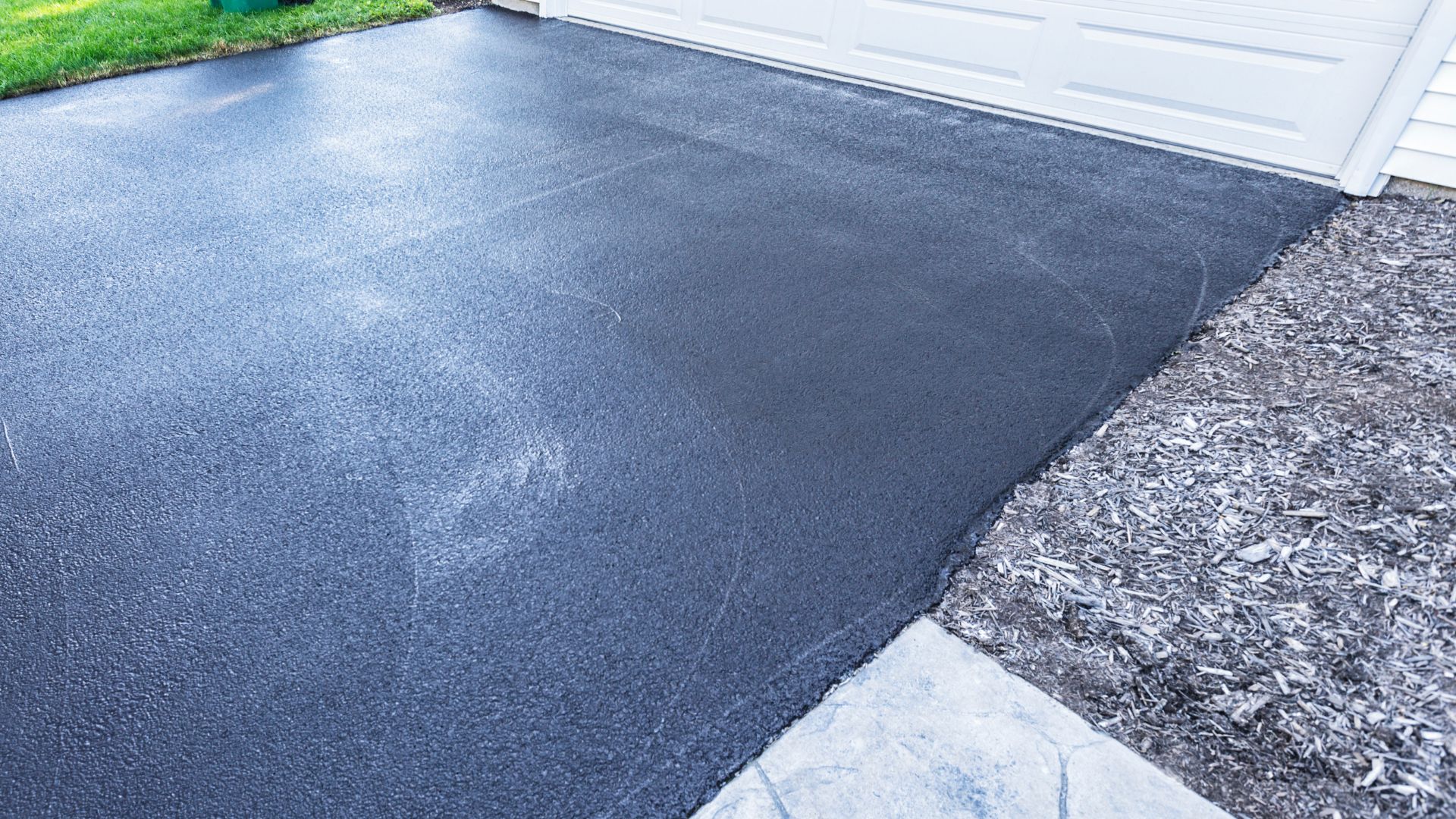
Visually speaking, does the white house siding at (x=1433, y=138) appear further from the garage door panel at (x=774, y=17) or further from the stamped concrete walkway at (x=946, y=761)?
the stamped concrete walkway at (x=946, y=761)

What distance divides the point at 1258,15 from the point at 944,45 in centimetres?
164

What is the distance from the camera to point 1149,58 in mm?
4203

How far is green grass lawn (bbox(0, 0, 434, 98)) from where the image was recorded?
5156mm

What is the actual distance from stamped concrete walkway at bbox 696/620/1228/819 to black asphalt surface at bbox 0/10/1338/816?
72 millimetres

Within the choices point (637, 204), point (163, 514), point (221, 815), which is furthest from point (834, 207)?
point (221, 815)

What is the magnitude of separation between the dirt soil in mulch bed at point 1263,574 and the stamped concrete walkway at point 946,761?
7 cm

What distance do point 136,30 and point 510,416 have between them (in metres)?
5.74

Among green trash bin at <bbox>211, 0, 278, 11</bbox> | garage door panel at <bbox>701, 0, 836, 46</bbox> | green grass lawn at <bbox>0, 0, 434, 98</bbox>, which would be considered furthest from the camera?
green trash bin at <bbox>211, 0, 278, 11</bbox>

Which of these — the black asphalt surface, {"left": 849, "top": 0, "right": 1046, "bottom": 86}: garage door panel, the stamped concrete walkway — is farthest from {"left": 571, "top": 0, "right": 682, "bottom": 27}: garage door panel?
the stamped concrete walkway

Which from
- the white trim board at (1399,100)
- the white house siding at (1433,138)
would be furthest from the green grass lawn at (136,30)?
the white house siding at (1433,138)

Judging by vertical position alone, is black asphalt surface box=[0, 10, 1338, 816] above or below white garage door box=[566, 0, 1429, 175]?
below

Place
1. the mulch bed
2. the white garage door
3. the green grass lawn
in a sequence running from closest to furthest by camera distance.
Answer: the white garage door < the green grass lawn < the mulch bed

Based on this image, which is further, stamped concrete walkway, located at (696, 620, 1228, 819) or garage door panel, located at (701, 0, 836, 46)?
garage door panel, located at (701, 0, 836, 46)

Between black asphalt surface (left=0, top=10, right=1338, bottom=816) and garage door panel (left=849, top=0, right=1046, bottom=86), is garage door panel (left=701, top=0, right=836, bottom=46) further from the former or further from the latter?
black asphalt surface (left=0, top=10, right=1338, bottom=816)
